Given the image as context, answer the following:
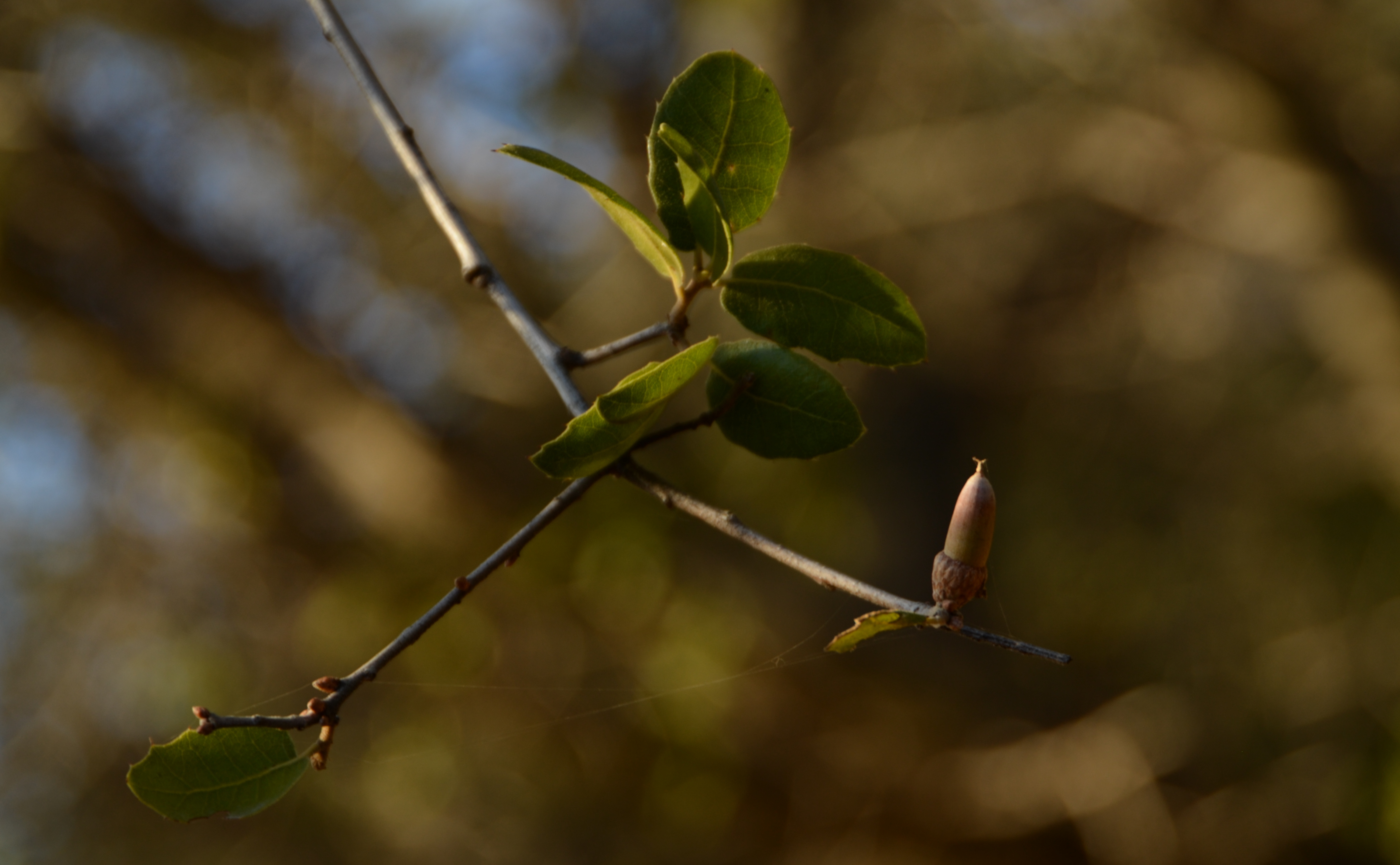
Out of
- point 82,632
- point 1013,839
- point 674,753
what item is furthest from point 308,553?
point 1013,839

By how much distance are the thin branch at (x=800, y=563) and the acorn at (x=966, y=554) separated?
1 cm

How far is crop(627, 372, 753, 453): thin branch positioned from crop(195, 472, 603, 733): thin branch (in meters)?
0.05

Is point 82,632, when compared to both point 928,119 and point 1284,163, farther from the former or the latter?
point 1284,163

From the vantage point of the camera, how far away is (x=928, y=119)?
248 cm

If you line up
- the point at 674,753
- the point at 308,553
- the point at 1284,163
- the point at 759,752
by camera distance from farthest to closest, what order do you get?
1. the point at 308,553
2. the point at 674,753
3. the point at 759,752
4. the point at 1284,163

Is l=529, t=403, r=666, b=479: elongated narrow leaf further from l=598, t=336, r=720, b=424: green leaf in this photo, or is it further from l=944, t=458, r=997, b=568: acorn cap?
l=944, t=458, r=997, b=568: acorn cap

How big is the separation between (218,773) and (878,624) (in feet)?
1.06

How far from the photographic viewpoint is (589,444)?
15.5 inches


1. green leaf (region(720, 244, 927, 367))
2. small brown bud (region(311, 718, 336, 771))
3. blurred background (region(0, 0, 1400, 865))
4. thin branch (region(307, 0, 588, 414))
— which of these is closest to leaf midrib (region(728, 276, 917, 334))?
green leaf (region(720, 244, 927, 367))

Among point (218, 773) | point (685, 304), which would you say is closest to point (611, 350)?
point (685, 304)

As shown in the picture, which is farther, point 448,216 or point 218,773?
point 448,216

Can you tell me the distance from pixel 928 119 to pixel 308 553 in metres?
2.26

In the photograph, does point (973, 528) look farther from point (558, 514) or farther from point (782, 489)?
point (782, 489)

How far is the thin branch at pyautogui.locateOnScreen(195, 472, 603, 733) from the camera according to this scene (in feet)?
1.29
